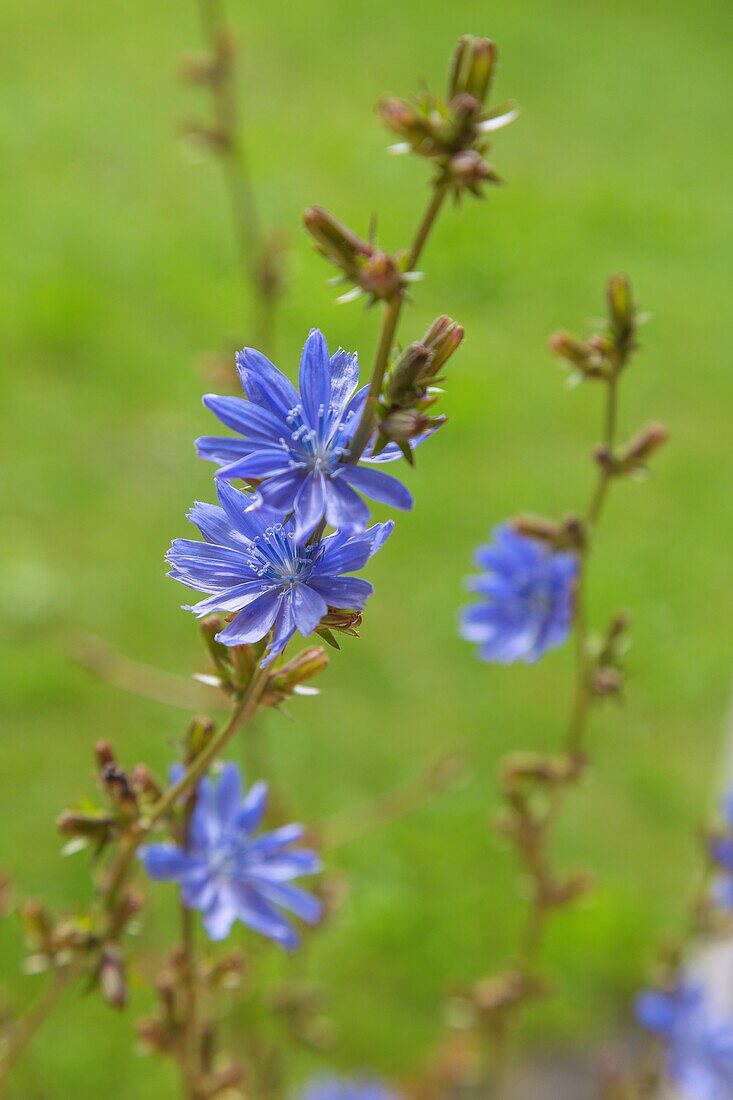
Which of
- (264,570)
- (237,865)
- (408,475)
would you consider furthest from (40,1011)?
(408,475)

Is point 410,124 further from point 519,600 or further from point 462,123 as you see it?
point 519,600

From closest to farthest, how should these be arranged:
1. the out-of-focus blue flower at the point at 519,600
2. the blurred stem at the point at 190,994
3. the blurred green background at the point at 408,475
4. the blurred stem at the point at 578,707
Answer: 1. the blurred stem at the point at 190,994
2. the blurred stem at the point at 578,707
3. the out-of-focus blue flower at the point at 519,600
4. the blurred green background at the point at 408,475

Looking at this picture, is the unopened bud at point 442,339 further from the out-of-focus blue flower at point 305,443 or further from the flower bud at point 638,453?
the flower bud at point 638,453

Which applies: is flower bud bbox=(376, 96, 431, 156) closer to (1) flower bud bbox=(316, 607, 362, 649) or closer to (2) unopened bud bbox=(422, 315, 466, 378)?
(2) unopened bud bbox=(422, 315, 466, 378)

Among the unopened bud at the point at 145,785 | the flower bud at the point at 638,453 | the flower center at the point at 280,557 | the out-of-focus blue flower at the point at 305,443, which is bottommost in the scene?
the unopened bud at the point at 145,785

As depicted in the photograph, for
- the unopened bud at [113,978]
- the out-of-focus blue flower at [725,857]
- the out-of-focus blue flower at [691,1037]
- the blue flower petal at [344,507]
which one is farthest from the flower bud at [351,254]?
the out-of-focus blue flower at [691,1037]

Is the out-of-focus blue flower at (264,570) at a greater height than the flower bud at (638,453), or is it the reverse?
the flower bud at (638,453)

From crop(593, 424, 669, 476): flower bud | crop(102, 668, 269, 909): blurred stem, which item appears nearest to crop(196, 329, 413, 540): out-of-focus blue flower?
crop(102, 668, 269, 909): blurred stem

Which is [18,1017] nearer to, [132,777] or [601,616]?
[132,777]
